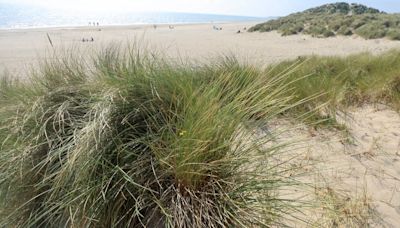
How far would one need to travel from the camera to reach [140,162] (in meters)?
1.76

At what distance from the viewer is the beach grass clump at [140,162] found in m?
1.67

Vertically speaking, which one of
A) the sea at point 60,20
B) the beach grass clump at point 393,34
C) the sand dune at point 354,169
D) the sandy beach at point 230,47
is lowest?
the sea at point 60,20

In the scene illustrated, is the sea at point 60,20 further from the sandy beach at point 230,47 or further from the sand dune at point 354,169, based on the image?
the sand dune at point 354,169

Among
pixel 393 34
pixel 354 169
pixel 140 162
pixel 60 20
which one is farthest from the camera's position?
pixel 60 20

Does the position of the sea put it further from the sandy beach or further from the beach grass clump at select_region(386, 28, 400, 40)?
the beach grass clump at select_region(386, 28, 400, 40)

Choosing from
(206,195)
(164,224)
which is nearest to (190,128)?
(206,195)

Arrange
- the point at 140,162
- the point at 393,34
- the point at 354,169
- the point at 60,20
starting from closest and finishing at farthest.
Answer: the point at 140,162
the point at 354,169
the point at 393,34
the point at 60,20

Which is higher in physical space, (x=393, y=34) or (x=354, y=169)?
(x=354, y=169)

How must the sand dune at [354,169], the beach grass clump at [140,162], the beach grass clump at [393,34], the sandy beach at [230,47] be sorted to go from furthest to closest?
the beach grass clump at [393,34], the sandy beach at [230,47], the sand dune at [354,169], the beach grass clump at [140,162]

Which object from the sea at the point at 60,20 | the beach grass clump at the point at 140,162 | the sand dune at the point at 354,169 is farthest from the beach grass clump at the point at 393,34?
the sea at the point at 60,20

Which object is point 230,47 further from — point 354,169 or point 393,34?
point 354,169

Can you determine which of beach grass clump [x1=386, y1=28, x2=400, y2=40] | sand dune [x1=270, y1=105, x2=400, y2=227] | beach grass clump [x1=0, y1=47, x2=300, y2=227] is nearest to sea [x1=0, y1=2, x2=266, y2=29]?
beach grass clump [x1=386, y1=28, x2=400, y2=40]

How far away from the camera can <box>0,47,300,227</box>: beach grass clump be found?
65.6 inches

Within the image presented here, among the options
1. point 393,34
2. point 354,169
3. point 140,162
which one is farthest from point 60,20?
point 140,162
